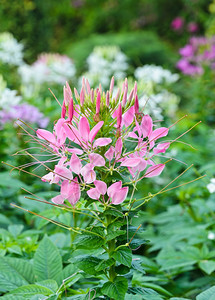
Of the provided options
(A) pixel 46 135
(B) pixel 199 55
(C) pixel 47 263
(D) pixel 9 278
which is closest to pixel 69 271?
(C) pixel 47 263

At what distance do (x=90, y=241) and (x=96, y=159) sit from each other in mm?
216

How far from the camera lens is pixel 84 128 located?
919 mm

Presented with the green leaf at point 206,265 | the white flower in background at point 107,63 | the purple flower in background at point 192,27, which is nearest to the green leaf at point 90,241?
the green leaf at point 206,265

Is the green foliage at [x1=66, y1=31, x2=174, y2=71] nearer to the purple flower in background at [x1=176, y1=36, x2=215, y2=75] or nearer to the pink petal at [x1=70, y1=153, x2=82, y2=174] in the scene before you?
the purple flower in background at [x1=176, y1=36, x2=215, y2=75]

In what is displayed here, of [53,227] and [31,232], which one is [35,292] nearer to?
[31,232]

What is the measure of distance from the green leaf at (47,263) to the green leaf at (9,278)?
0.05 meters

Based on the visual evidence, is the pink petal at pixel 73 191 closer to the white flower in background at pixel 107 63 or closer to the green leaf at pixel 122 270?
the green leaf at pixel 122 270

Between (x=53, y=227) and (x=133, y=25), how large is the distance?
31.5 feet

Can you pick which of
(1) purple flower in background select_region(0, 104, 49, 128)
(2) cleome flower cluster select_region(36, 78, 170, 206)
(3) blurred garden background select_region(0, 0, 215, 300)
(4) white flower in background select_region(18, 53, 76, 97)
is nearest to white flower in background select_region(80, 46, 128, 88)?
(3) blurred garden background select_region(0, 0, 215, 300)

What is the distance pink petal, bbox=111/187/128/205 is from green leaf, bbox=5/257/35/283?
0.48 metres

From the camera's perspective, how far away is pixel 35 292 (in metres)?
1.03

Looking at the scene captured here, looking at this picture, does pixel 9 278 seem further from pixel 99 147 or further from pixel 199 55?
pixel 199 55

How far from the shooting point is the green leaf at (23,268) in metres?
1.22

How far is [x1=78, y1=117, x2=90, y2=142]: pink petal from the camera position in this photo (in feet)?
2.99
